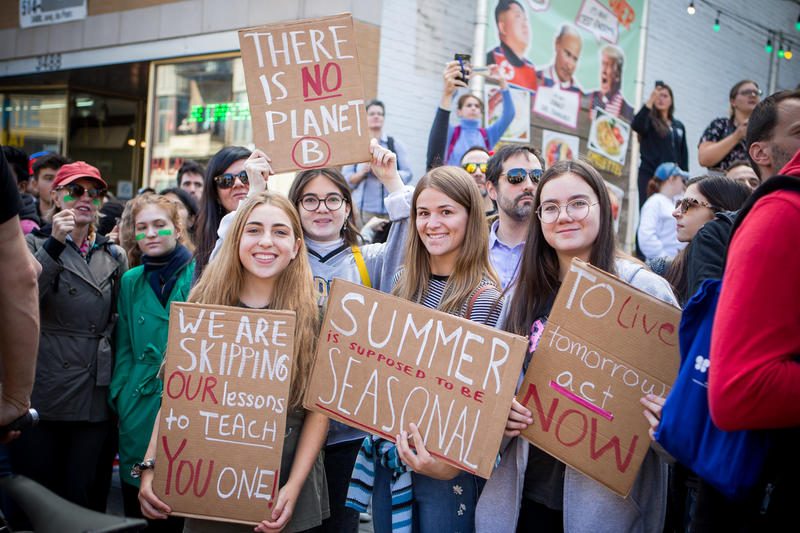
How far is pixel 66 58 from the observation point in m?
10.5

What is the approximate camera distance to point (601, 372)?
2.23 meters

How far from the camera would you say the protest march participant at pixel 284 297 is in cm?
251

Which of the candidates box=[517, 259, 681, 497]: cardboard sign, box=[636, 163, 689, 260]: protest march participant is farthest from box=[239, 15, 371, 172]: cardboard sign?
box=[636, 163, 689, 260]: protest march participant

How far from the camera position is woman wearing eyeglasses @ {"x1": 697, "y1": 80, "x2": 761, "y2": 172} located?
5777 mm

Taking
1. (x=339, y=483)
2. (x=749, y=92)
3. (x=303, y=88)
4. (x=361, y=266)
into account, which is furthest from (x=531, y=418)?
(x=749, y=92)

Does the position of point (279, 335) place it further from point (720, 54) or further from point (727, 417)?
point (720, 54)

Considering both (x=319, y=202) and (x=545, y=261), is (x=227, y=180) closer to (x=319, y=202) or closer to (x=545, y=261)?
(x=319, y=202)

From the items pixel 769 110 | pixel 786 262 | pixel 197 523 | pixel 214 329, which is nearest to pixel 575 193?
pixel 769 110

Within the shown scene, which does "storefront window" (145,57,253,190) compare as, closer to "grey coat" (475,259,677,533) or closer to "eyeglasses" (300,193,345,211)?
"eyeglasses" (300,193,345,211)

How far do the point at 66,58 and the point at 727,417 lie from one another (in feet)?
37.2

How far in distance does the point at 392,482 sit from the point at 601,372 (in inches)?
35.9

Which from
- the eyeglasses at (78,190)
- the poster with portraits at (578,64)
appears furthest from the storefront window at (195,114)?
the eyeglasses at (78,190)

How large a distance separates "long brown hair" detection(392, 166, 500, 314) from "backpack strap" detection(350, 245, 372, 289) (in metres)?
0.31

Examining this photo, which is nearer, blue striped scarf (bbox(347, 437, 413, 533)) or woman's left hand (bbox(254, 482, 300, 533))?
woman's left hand (bbox(254, 482, 300, 533))
